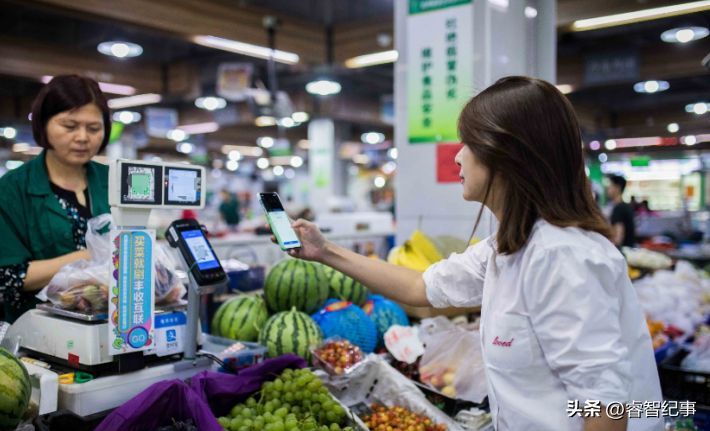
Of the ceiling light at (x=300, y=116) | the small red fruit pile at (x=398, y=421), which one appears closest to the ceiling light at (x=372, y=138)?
the ceiling light at (x=300, y=116)

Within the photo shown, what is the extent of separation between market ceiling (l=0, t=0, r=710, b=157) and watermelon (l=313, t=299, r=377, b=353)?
5410 mm

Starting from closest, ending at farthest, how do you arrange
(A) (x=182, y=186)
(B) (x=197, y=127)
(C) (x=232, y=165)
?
(A) (x=182, y=186), (B) (x=197, y=127), (C) (x=232, y=165)

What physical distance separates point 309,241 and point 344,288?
2.61 ft

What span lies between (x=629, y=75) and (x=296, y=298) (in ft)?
30.7

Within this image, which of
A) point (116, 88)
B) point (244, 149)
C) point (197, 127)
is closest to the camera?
point (116, 88)

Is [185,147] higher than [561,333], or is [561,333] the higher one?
[185,147]

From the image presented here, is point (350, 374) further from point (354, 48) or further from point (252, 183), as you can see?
point (252, 183)

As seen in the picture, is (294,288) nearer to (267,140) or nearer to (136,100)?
(136,100)

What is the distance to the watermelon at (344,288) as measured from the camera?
9.02 feet

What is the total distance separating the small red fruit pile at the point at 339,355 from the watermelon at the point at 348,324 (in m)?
0.13

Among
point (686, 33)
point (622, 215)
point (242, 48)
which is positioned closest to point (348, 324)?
point (622, 215)

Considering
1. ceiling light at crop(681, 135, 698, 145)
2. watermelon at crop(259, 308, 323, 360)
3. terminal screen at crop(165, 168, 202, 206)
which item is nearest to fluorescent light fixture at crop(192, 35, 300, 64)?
watermelon at crop(259, 308, 323, 360)

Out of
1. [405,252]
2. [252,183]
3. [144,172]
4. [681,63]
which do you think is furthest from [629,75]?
[252,183]

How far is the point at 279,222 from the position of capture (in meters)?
1.89
